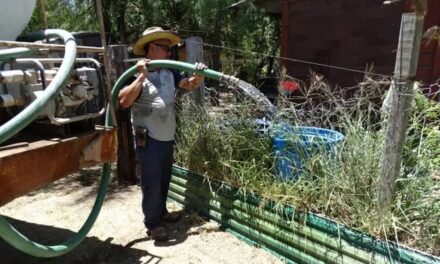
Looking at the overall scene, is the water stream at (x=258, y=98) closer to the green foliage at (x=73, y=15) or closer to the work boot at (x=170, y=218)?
the work boot at (x=170, y=218)

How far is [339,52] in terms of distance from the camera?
6496 millimetres

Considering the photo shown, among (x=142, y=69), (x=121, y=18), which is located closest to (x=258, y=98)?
(x=142, y=69)

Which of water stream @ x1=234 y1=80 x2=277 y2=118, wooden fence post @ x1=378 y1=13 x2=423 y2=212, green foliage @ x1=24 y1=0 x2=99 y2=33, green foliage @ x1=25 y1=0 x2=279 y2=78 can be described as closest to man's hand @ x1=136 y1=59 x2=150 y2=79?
water stream @ x1=234 y1=80 x2=277 y2=118

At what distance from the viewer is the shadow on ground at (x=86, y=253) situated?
3.09 m

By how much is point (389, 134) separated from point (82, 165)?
6.36ft

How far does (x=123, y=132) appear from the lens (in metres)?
4.59

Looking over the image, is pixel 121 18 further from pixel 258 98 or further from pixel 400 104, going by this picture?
pixel 400 104

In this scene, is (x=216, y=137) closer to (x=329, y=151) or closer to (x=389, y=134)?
(x=329, y=151)

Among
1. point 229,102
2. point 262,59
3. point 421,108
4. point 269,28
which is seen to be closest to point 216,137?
point 229,102

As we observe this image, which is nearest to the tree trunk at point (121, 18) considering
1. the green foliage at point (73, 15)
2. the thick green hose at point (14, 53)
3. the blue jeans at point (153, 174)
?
Answer: the green foliage at point (73, 15)

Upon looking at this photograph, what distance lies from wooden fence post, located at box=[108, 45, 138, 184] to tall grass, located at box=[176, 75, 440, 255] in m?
1.12

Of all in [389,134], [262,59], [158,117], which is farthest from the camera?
[262,59]

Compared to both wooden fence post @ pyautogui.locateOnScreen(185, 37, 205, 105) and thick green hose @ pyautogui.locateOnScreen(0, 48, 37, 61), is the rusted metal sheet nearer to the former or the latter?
thick green hose @ pyautogui.locateOnScreen(0, 48, 37, 61)

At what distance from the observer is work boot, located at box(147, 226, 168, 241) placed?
3.32 m
